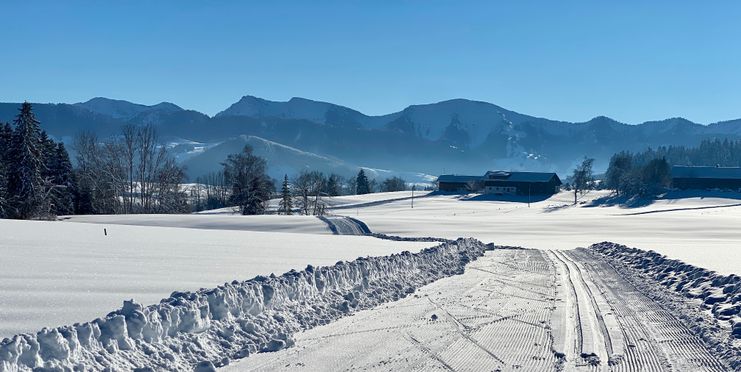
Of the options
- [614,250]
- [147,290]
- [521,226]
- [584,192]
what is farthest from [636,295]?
[584,192]

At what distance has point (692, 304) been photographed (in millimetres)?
13086

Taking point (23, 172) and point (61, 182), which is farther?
point (61, 182)

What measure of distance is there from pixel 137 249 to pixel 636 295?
12544 millimetres

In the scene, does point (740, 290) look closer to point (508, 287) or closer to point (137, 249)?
point (508, 287)

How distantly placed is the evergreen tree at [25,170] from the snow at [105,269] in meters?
32.1

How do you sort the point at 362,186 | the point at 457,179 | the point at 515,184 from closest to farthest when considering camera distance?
the point at 515,184, the point at 457,179, the point at 362,186

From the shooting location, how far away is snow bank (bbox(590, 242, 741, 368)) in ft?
31.8

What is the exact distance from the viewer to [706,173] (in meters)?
117

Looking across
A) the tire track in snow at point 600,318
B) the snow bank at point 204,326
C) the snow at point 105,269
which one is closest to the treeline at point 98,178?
the snow at point 105,269

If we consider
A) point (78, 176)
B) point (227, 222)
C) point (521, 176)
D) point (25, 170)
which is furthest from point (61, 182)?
point (521, 176)

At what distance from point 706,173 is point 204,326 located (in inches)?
4883

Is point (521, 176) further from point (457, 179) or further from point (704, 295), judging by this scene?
point (704, 295)

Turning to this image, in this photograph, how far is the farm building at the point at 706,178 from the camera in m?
115

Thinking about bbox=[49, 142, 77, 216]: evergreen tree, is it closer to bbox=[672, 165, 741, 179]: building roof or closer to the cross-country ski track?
the cross-country ski track
